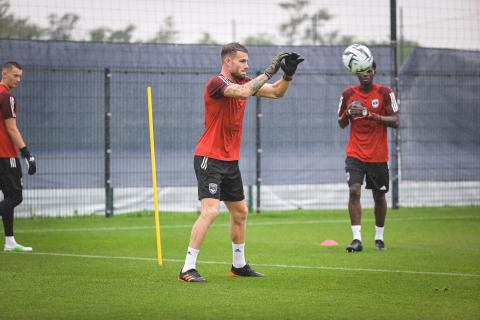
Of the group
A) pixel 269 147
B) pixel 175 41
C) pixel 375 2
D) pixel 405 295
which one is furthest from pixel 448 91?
pixel 405 295

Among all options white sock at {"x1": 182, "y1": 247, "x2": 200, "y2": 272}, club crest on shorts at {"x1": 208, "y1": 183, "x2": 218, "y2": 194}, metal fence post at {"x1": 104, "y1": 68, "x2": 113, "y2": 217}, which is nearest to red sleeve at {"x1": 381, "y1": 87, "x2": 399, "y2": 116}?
club crest on shorts at {"x1": 208, "y1": 183, "x2": 218, "y2": 194}

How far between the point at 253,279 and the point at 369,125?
4196 mm

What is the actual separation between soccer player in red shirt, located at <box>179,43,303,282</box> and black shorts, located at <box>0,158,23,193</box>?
13.5 ft

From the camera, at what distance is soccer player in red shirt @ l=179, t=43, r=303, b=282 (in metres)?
9.66

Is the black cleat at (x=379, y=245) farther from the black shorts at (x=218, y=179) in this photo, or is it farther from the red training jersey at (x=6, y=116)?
the red training jersey at (x=6, y=116)

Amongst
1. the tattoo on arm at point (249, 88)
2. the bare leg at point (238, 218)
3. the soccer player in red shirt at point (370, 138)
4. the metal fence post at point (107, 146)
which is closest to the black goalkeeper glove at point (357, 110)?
the soccer player in red shirt at point (370, 138)

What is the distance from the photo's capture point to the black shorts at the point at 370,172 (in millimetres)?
13398

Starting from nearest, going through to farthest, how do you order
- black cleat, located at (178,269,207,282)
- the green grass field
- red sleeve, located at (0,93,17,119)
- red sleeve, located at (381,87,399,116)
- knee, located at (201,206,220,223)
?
the green grass field → black cleat, located at (178,269,207,282) → knee, located at (201,206,220,223) → red sleeve, located at (0,93,17,119) → red sleeve, located at (381,87,399,116)

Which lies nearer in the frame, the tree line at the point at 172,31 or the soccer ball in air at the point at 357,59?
the soccer ball in air at the point at 357,59

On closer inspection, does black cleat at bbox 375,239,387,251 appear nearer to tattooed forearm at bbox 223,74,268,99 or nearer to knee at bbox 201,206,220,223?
knee at bbox 201,206,220,223

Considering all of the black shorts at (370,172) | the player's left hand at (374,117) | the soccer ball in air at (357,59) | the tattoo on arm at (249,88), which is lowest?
the black shorts at (370,172)

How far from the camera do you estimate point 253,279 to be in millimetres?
9969

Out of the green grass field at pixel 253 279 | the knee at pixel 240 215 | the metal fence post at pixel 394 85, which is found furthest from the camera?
the metal fence post at pixel 394 85

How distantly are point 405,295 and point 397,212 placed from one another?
470 inches
